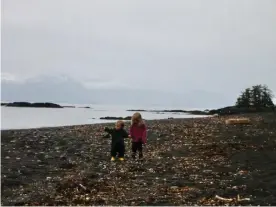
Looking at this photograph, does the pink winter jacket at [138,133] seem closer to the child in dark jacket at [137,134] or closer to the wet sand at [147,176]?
the child in dark jacket at [137,134]

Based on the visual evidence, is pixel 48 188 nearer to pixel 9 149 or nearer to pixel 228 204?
pixel 228 204

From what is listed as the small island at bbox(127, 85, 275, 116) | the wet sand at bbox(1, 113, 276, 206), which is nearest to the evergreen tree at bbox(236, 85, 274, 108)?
the small island at bbox(127, 85, 275, 116)

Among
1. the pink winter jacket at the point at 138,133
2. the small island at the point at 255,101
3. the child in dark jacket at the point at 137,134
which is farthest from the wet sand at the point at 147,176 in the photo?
the small island at the point at 255,101

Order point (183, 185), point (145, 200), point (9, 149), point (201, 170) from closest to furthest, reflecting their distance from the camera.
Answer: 1. point (145, 200)
2. point (183, 185)
3. point (201, 170)
4. point (9, 149)

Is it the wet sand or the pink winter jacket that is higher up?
the pink winter jacket

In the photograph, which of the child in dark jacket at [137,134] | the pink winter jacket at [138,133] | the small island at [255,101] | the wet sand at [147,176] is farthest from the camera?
the small island at [255,101]

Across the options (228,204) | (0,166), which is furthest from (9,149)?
(228,204)

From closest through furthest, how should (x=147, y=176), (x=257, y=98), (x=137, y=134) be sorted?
(x=147, y=176), (x=137, y=134), (x=257, y=98)

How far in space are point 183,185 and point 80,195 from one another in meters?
2.73

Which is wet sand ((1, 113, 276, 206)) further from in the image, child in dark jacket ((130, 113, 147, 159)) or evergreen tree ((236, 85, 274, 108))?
evergreen tree ((236, 85, 274, 108))

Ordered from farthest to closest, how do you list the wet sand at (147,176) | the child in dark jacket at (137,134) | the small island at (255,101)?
the small island at (255,101) → the child in dark jacket at (137,134) → the wet sand at (147,176)

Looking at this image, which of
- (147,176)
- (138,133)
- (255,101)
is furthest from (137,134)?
(255,101)

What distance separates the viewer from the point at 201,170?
44.5 feet

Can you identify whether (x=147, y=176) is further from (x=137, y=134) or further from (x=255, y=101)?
(x=255, y=101)
